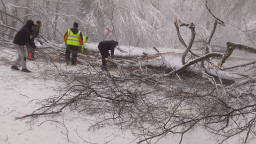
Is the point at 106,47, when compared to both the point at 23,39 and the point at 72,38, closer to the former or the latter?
the point at 72,38

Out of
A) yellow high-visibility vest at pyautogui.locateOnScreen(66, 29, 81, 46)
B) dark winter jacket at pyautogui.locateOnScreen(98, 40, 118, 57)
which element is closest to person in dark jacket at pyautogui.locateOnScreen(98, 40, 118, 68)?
dark winter jacket at pyautogui.locateOnScreen(98, 40, 118, 57)

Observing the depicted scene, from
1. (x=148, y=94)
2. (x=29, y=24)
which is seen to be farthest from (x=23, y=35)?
(x=148, y=94)

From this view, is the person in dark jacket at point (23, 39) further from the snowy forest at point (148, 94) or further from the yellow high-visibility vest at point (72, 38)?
the yellow high-visibility vest at point (72, 38)

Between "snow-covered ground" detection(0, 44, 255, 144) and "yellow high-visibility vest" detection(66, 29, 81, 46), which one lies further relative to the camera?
"yellow high-visibility vest" detection(66, 29, 81, 46)

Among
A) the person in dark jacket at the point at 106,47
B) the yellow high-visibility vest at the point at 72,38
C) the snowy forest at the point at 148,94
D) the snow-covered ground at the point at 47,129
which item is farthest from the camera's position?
the yellow high-visibility vest at the point at 72,38

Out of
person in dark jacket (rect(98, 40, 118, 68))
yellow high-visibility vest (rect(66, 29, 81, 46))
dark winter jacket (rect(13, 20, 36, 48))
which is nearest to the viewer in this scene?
dark winter jacket (rect(13, 20, 36, 48))

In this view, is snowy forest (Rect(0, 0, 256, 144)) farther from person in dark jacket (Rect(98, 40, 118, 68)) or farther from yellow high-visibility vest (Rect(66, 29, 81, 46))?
yellow high-visibility vest (Rect(66, 29, 81, 46))

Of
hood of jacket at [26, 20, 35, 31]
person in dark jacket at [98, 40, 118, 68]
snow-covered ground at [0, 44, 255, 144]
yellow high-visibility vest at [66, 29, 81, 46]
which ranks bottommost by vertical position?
snow-covered ground at [0, 44, 255, 144]

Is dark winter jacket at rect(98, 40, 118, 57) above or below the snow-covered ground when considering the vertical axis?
above

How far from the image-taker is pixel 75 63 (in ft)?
21.4

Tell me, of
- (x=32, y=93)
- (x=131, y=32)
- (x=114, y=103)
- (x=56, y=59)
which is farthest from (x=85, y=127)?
(x=131, y=32)

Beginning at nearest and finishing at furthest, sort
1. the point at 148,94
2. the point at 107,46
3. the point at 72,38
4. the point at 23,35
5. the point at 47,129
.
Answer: the point at 47,129 < the point at 148,94 < the point at 23,35 < the point at 107,46 < the point at 72,38

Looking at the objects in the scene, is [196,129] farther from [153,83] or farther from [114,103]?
[114,103]

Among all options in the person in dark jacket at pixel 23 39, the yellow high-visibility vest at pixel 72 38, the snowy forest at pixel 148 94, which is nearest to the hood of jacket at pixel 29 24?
the person in dark jacket at pixel 23 39
